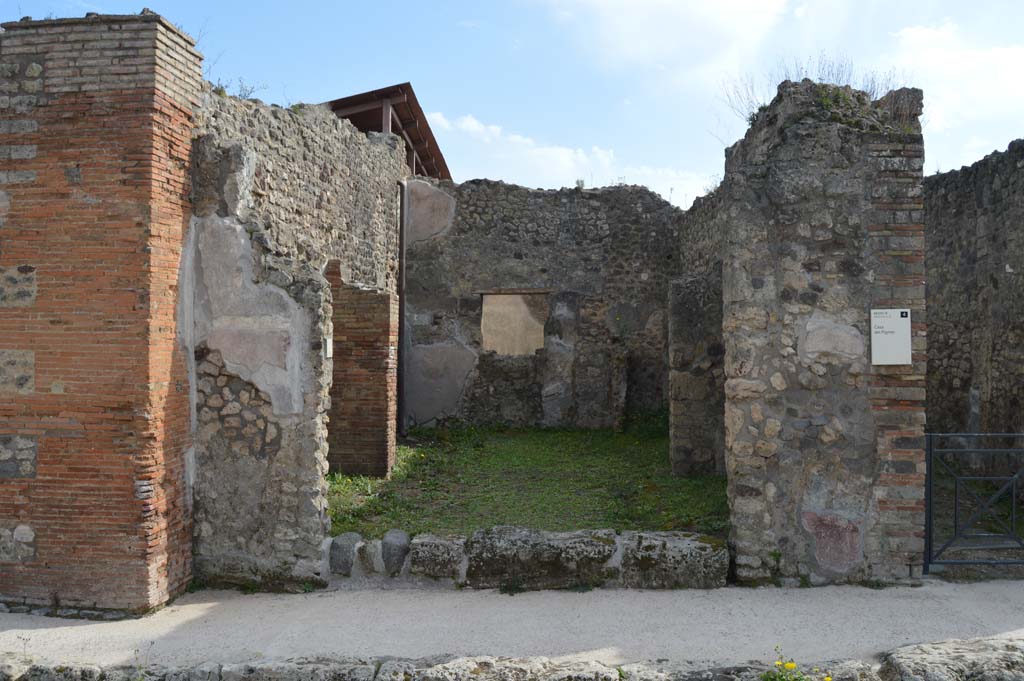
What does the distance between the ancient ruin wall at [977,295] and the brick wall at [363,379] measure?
644 centimetres

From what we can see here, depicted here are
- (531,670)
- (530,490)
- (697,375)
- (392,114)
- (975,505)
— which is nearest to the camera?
(531,670)

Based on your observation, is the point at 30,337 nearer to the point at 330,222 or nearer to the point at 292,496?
the point at 292,496

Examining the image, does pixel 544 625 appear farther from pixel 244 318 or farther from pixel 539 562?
pixel 244 318

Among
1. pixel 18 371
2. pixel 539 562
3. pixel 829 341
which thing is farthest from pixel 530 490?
pixel 18 371

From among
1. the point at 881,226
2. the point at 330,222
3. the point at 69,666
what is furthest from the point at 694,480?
the point at 69,666

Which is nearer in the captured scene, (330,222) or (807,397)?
(807,397)

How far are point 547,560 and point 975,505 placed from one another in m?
4.50

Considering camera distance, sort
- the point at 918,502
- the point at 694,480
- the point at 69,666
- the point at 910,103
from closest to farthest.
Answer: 1. the point at 69,666
2. the point at 918,502
3. the point at 910,103
4. the point at 694,480

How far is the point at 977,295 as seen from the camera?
831 cm

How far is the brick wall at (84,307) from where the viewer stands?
4.65 metres

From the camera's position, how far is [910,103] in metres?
5.39

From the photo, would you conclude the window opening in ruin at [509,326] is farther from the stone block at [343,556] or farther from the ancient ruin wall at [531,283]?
the stone block at [343,556]

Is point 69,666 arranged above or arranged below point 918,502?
below

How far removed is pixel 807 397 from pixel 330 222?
5702 mm
